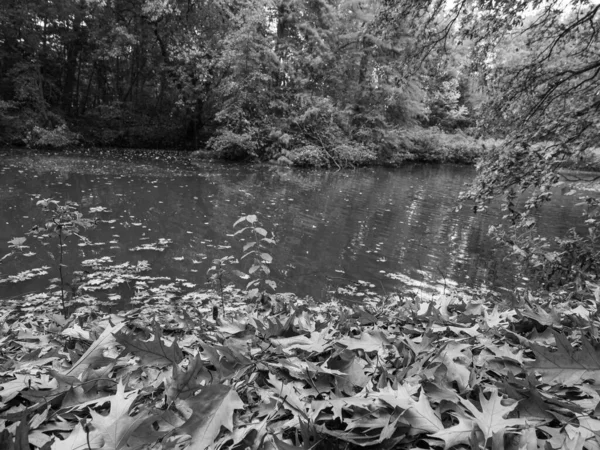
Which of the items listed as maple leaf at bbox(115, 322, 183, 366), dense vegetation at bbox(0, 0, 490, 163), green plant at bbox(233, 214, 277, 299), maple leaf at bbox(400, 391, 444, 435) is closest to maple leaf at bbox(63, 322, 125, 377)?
maple leaf at bbox(115, 322, 183, 366)

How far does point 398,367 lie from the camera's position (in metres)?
1.43

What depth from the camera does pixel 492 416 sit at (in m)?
0.98

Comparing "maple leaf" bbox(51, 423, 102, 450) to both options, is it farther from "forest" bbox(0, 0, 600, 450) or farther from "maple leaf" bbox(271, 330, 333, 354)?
"maple leaf" bbox(271, 330, 333, 354)

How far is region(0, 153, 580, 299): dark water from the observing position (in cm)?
602

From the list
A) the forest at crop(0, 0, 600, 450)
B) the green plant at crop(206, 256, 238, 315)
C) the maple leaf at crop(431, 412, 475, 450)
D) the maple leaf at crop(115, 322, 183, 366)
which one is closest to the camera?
the maple leaf at crop(431, 412, 475, 450)

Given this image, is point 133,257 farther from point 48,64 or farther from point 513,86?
point 48,64

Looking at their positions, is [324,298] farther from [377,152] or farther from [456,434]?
[377,152]

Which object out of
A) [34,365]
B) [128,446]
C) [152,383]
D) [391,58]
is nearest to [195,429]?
[128,446]

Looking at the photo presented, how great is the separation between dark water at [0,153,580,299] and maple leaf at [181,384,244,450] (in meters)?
2.87

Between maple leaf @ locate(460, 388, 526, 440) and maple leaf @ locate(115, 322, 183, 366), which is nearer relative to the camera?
maple leaf @ locate(460, 388, 526, 440)

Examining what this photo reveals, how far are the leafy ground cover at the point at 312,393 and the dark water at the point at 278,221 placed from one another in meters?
2.24

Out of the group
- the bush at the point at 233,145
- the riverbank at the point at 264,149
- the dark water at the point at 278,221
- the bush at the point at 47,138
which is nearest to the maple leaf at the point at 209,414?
the dark water at the point at 278,221

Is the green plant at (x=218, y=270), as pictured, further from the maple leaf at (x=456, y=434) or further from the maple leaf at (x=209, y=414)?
the maple leaf at (x=456, y=434)

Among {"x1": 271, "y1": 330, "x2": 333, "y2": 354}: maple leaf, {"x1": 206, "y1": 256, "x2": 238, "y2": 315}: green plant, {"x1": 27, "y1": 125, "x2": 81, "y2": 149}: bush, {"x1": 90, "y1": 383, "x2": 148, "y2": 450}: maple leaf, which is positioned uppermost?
{"x1": 90, "y1": 383, "x2": 148, "y2": 450}: maple leaf
